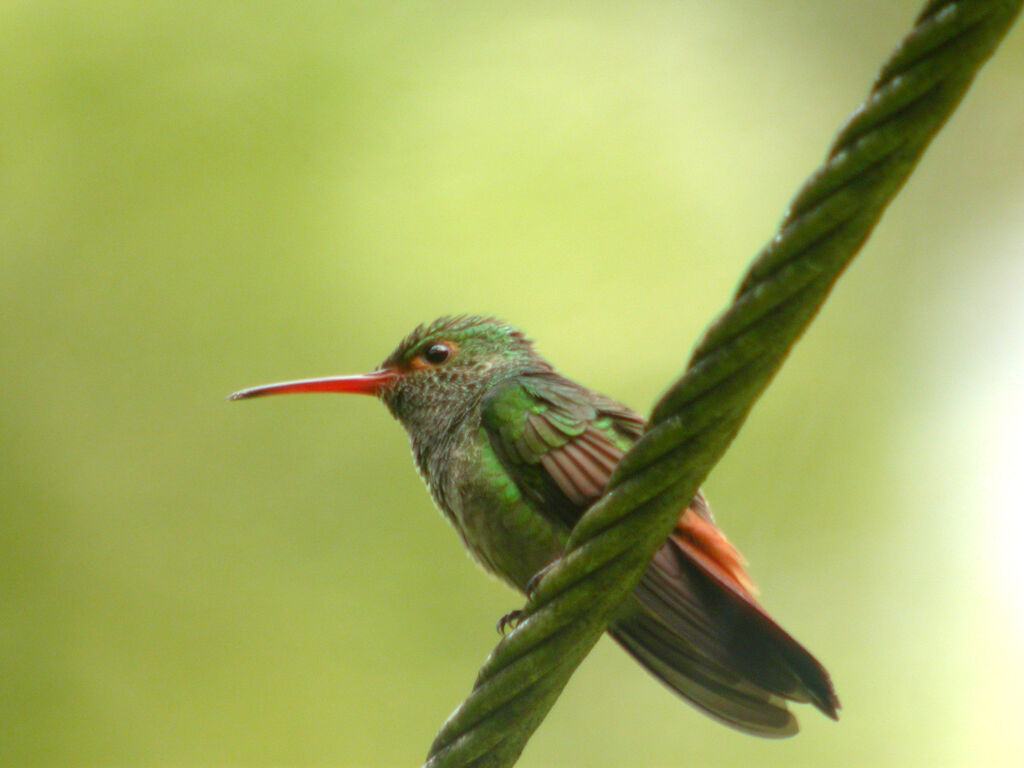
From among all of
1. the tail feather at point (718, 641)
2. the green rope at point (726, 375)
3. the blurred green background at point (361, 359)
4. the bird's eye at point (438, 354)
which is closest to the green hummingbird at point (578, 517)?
the tail feather at point (718, 641)

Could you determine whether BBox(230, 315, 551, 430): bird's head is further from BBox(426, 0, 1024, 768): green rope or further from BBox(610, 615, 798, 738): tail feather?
BBox(426, 0, 1024, 768): green rope

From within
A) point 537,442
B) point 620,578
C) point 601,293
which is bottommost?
point 620,578

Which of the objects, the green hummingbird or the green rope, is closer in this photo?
the green rope

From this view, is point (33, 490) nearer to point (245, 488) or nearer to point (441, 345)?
point (245, 488)

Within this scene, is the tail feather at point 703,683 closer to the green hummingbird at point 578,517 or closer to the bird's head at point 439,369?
the green hummingbird at point 578,517

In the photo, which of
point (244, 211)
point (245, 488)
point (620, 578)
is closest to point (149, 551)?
point (245, 488)

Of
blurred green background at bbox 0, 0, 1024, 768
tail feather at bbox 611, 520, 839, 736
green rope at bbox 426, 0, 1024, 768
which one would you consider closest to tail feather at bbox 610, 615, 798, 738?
tail feather at bbox 611, 520, 839, 736

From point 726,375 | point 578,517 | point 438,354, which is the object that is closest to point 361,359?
point 438,354
